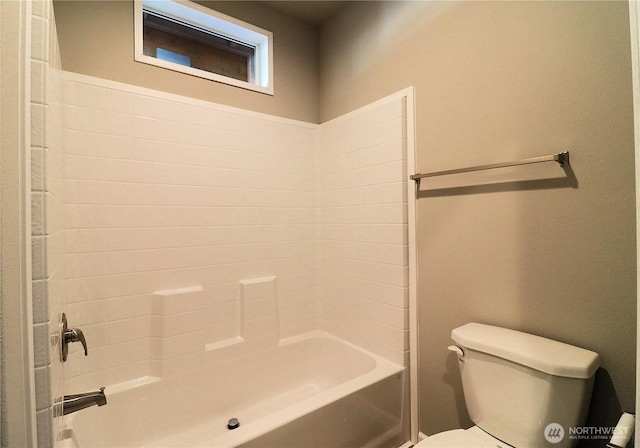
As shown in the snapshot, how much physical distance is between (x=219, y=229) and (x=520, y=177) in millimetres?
1620

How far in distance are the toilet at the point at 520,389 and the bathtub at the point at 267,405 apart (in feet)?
1.48

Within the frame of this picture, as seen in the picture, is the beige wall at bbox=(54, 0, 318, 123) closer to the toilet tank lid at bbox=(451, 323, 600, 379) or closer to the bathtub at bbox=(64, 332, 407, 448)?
the bathtub at bbox=(64, 332, 407, 448)

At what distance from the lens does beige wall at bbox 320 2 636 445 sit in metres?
1.07

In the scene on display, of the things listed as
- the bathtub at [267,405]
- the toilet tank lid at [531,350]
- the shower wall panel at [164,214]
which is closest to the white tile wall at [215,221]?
the shower wall panel at [164,214]

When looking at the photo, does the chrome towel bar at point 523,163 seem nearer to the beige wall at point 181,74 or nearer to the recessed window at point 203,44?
the beige wall at point 181,74

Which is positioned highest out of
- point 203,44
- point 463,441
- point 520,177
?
point 203,44

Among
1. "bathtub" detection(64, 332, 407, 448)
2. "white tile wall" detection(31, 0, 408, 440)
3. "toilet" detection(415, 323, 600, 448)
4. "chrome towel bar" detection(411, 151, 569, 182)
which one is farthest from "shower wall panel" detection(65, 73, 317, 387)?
"toilet" detection(415, 323, 600, 448)

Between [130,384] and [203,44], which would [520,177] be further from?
[130,384]

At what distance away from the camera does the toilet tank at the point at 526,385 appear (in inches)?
40.9

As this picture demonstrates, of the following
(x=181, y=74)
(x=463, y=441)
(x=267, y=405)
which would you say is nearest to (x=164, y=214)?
(x=181, y=74)

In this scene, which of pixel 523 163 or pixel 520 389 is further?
pixel 523 163

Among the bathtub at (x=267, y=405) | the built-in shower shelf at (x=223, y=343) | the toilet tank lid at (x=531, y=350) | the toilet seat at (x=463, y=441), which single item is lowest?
the bathtub at (x=267, y=405)

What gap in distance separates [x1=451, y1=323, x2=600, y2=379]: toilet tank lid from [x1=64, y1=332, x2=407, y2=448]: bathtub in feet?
1.92

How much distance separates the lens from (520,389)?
3.67 feet
